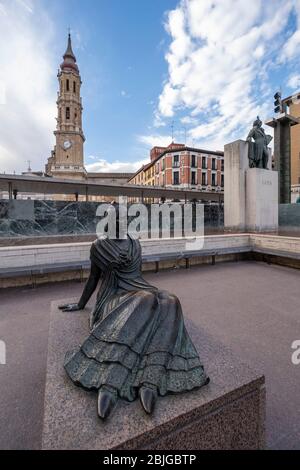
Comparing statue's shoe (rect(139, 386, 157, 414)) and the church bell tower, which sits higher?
the church bell tower

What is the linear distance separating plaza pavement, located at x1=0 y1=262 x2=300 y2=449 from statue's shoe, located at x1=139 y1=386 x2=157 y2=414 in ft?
3.12

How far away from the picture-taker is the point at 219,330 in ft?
11.9

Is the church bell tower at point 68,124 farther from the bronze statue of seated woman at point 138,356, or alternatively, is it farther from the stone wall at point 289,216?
the bronze statue of seated woman at point 138,356

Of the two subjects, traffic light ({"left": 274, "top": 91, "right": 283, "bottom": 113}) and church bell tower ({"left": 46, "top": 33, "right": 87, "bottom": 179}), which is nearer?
traffic light ({"left": 274, "top": 91, "right": 283, "bottom": 113})

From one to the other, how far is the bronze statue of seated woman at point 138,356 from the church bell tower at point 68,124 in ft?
216

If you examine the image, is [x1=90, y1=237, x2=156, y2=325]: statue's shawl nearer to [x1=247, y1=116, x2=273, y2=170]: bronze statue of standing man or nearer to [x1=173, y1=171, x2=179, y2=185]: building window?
[x1=247, y1=116, x2=273, y2=170]: bronze statue of standing man

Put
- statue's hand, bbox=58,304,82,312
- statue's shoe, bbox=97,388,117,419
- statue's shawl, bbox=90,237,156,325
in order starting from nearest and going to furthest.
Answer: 1. statue's shoe, bbox=97,388,117,419
2. statue's shawl, bbox=90,237,156,325
3. statue's hand, bbox=58,304,82,312

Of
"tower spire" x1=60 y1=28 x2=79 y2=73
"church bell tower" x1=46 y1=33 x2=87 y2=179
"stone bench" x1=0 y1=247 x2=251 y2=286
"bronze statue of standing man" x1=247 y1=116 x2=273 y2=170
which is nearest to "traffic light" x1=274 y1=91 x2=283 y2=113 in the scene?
"bronze statue of standing man" x1=247 y1=116 x2=273 y2=170

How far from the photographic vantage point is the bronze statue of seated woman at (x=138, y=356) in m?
1.59

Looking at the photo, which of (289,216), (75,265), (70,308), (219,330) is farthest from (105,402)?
(289,216)

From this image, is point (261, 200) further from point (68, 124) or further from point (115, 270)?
point (68, 124)

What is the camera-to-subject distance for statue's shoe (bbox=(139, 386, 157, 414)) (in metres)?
1.46

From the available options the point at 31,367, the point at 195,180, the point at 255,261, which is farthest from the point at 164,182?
the point at 31,367

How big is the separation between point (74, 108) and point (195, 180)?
136 feet
